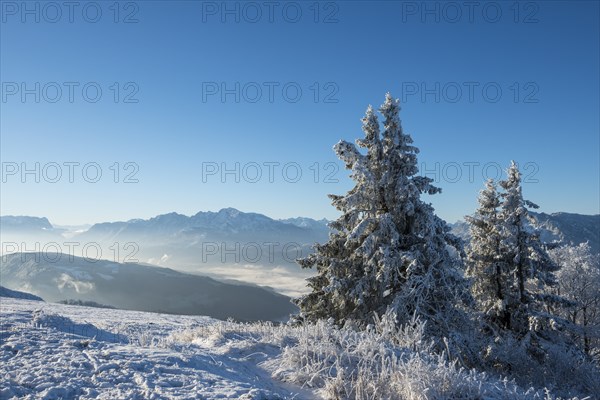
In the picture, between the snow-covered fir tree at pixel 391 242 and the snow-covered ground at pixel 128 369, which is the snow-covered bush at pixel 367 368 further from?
the snow-covered fir tree at pixel 391 242

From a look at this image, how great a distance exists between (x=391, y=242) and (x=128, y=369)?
11521mm

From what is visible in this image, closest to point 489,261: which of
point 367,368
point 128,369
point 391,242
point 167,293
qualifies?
point 391,242

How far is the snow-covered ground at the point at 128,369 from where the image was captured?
4.43 meters

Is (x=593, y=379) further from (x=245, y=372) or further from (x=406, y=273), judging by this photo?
(x=245, y=372)

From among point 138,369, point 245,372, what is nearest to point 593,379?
point 245,372

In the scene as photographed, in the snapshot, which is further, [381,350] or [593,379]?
[593,379]

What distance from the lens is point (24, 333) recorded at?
6551 mm

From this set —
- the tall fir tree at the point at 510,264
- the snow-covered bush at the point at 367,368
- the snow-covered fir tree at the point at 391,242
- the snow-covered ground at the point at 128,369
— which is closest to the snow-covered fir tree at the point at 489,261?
the tall fir tree at the point at 510,264

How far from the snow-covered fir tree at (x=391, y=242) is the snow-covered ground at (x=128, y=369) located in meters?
8.86

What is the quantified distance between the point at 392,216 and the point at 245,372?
424 inches

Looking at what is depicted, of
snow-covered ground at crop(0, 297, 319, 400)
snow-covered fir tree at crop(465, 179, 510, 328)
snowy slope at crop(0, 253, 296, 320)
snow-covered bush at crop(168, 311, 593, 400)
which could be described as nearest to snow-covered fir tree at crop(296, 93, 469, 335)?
snow-covered fir tree at crop(465, 179, 510, 328)

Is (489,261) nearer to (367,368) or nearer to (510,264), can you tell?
(510,264)

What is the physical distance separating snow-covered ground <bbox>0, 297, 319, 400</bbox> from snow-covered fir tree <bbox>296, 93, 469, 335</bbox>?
8.86 meters

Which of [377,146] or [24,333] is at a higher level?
[377,146]
